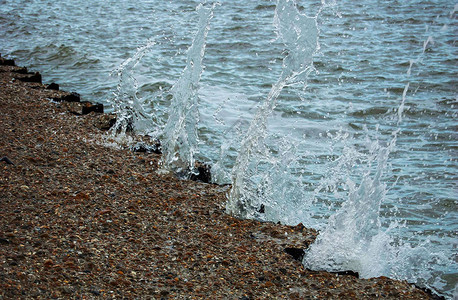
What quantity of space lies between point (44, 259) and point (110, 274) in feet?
1.43

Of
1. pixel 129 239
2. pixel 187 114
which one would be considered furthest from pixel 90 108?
pixel 129 239

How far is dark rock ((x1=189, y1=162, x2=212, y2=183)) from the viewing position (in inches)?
230

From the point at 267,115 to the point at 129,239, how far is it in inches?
73.7

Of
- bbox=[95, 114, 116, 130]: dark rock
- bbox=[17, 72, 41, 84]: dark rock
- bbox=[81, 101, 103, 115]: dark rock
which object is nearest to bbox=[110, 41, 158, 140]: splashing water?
bbox=[95, 114, 116, 130]: dark rock

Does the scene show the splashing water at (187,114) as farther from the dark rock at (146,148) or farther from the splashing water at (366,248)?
the splashing water at (366,248)

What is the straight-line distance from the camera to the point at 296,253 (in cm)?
442

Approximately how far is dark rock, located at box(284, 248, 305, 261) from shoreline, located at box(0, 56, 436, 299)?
18 mm

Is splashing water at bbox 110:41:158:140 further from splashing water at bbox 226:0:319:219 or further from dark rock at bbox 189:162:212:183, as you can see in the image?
splashing water at bbox 226:0:319:219

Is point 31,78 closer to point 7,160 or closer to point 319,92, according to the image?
point 7,160

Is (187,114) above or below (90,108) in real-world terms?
above

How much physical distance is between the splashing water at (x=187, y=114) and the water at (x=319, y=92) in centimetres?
45

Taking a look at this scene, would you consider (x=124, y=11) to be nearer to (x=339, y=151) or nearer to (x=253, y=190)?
(x=339, y=151)

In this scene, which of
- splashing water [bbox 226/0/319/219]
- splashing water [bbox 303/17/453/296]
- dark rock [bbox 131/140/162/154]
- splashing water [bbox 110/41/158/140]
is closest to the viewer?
splashing water [bbox 303/17/453/296]

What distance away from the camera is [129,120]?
23.0ft
